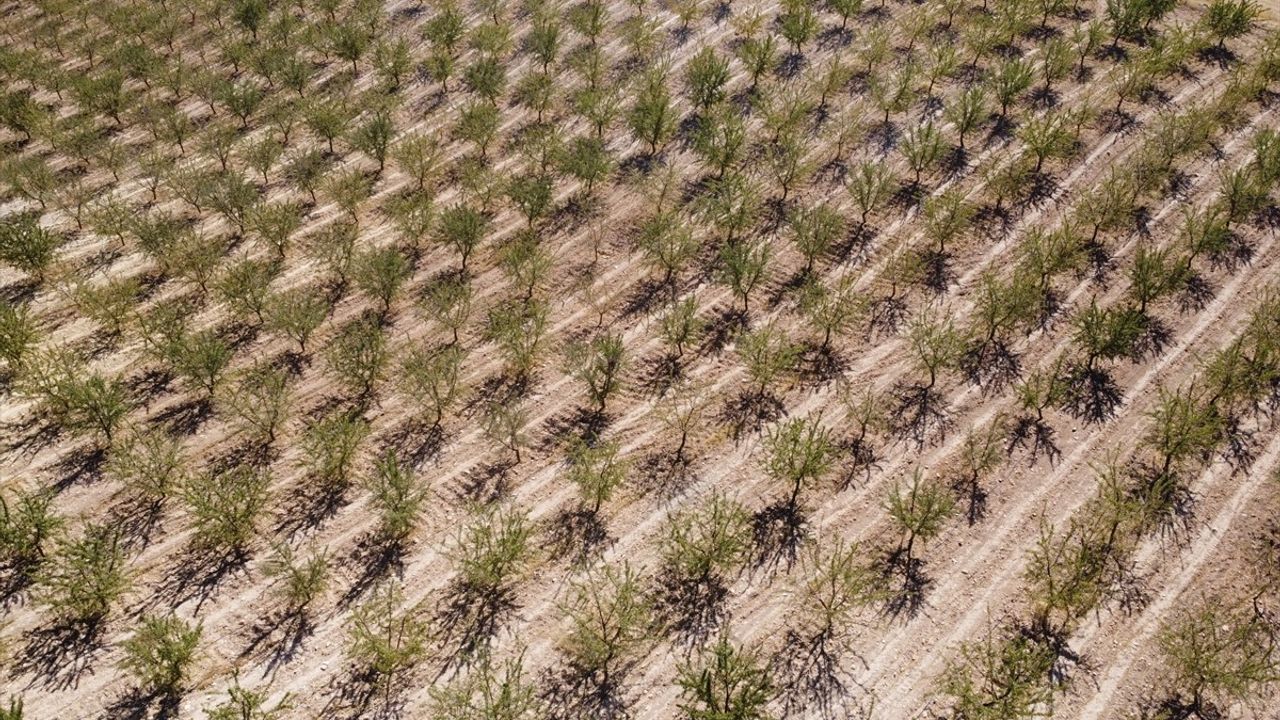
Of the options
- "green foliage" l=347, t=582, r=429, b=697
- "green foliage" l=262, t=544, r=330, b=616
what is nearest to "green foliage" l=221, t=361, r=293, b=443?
"green foliage" l=262, t=544, r=330, b=616

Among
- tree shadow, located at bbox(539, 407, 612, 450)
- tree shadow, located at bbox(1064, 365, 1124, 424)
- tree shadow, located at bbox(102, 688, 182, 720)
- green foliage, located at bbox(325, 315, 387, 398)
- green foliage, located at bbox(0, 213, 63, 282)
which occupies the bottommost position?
tree shadow, located at bbox(1064, 365, 1124, 424)

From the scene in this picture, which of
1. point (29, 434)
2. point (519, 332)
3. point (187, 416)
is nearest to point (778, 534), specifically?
point (519, 332)

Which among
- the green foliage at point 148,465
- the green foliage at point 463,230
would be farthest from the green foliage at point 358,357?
the green foliage at point 148,465

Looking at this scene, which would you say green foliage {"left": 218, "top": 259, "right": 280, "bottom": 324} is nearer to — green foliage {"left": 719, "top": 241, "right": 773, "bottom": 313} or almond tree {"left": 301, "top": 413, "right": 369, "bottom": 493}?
almond tree {"left": 301, "top": 413, "right": 369, "bottom": 493}

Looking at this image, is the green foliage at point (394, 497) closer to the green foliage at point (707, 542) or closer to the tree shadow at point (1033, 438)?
the green foliage at point (707, 542)

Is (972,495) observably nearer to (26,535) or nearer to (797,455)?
(797,455)

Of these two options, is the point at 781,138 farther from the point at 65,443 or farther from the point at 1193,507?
the point at 65,443
